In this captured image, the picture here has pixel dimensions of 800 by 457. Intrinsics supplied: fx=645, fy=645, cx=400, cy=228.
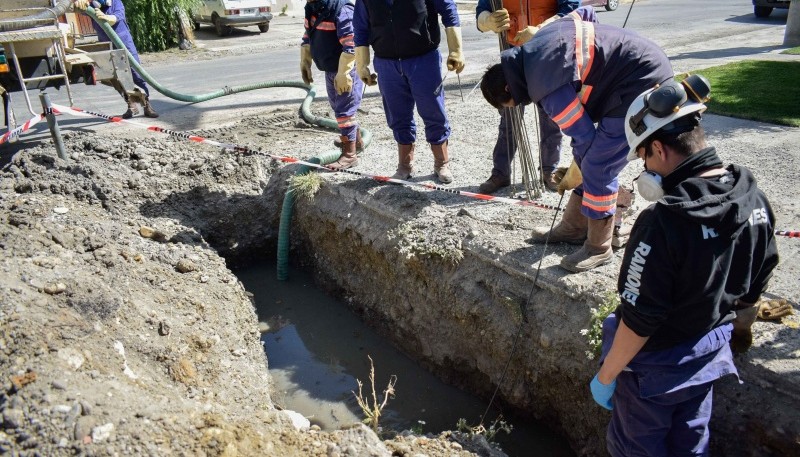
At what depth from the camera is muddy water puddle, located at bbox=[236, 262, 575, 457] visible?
4398mm

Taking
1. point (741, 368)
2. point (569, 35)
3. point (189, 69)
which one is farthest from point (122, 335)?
point (189, 69)

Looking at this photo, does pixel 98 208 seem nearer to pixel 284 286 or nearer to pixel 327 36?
pixel 284 286

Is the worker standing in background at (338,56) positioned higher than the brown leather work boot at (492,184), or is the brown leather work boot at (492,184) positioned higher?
the worker standing in background at (338,56)

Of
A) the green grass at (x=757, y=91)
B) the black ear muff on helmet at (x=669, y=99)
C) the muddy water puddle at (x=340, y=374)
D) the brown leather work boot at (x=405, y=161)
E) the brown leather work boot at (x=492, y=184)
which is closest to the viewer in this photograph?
the black ear muff on helmet at (x=669, y=99)

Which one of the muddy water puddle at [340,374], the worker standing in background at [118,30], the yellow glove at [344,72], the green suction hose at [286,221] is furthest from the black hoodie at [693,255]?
the worker standing in background at [118,30]

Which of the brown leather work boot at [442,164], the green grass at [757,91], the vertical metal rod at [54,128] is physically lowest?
the green grass at [757,91]

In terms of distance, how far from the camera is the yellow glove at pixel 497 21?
4.56 metres

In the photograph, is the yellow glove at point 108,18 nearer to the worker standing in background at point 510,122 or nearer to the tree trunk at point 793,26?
the worker standing in background at point 510,122

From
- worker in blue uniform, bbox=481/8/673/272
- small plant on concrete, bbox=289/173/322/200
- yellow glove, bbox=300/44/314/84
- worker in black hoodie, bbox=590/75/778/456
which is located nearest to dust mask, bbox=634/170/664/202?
worker in black hoodie, bbox=590/75/778/456

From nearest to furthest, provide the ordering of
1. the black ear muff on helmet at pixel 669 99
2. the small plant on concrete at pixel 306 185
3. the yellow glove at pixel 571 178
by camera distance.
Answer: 1. the black ear muff on helmet at pixel 669 99
2. the yellow glove at pixel 571 178
3. the small plant on concrete at pixel 306 185

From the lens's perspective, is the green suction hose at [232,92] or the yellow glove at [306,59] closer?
the yellow glove at [306,59]

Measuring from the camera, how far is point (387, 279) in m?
5.09

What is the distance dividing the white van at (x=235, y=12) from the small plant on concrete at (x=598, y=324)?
15877mm

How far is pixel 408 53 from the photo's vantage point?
5.00 m
